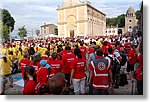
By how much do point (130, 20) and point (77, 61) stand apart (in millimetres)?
778

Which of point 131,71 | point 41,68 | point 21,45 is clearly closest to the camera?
point 41,68

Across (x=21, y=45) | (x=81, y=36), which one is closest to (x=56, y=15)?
(x=81, y=36)

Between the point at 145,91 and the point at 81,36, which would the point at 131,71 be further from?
the point at 81,36

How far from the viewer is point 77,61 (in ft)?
10.5

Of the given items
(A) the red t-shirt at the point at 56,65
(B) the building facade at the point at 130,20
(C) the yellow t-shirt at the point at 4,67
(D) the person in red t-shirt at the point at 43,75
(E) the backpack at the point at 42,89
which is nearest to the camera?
(E) the backpack at the point at 42,89

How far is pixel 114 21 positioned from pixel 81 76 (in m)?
0.76

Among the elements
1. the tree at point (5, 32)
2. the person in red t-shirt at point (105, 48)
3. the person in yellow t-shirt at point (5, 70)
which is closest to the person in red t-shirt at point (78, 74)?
the person in red t-shirt at point (105, 48)

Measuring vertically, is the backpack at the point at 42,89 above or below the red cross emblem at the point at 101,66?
below

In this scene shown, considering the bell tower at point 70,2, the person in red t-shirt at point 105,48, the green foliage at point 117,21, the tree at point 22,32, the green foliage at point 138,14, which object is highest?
the bell tower at point 70,2

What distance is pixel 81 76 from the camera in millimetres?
3225

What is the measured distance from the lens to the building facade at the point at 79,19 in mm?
3072

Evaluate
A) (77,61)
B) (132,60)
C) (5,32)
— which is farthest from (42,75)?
(132,60)

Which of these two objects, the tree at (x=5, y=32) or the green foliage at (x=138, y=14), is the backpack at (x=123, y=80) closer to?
the green foliage at (x=138, y=14)

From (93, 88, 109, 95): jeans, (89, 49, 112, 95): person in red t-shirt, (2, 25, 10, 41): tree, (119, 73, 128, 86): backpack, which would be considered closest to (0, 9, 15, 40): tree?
(2, 25, 10, 41): tree
